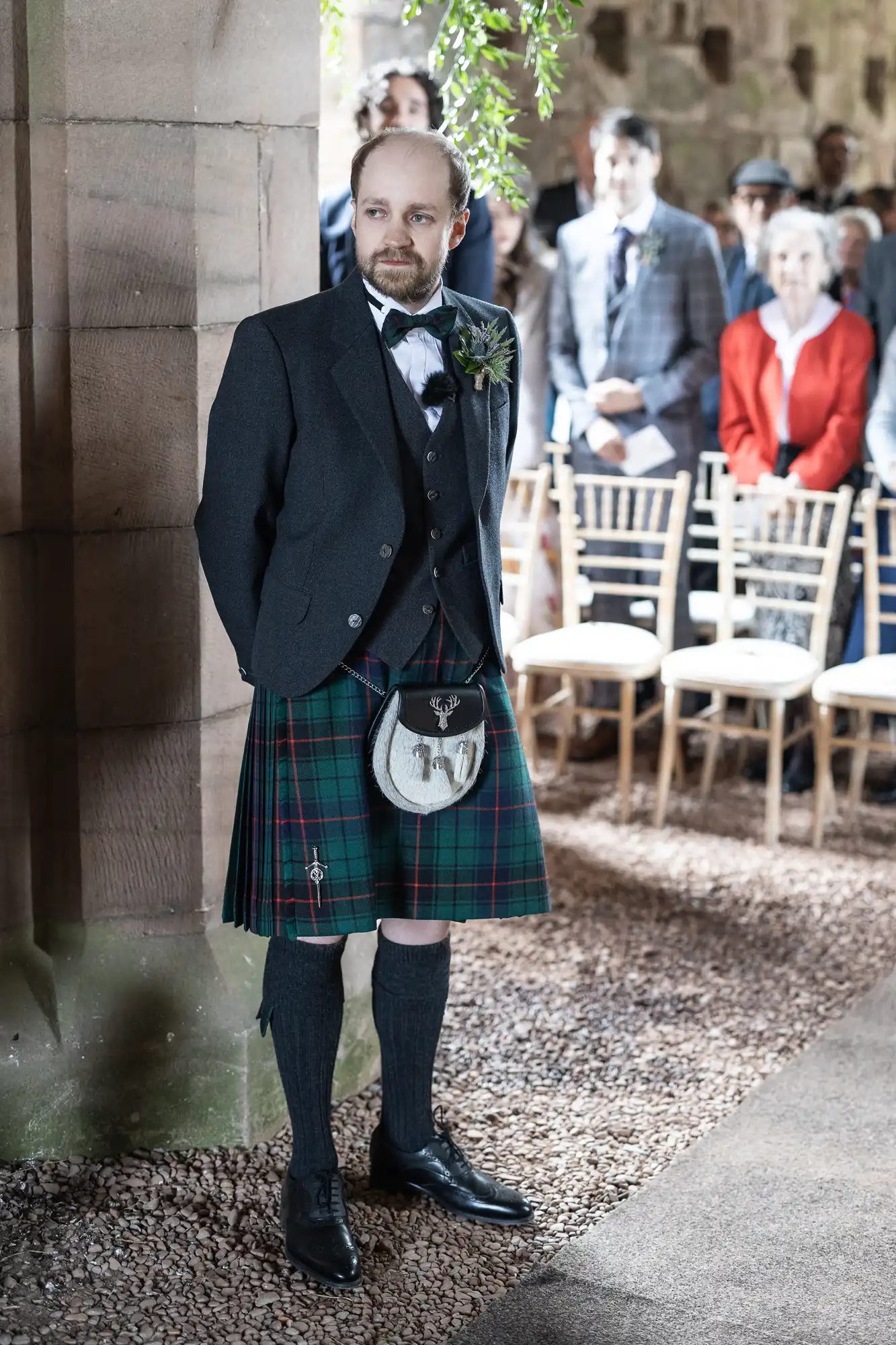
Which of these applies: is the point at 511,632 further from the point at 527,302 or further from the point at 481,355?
the point at 481,355

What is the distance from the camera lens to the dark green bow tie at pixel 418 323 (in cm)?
240

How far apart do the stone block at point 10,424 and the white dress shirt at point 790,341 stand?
3022 mm

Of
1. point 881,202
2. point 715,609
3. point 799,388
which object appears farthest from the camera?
point 881,202

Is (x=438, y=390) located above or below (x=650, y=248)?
below

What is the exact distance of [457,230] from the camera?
2.46 metres

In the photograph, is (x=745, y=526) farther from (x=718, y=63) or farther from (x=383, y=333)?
(x=718, y=63)

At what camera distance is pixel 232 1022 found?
296 cm

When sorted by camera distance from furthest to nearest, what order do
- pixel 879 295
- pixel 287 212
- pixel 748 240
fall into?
1. pixel 748 240
2. pixel 879 295
3. pixel 287 212

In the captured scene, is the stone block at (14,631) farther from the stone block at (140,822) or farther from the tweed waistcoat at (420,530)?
the tweed waistcoat at (420,530)

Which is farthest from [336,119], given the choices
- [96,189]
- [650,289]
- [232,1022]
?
[232,1022]

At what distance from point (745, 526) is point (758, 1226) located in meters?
2.89

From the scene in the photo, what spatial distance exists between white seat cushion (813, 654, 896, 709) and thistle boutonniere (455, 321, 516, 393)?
2.41m

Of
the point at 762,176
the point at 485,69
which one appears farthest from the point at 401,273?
the point at 762,176

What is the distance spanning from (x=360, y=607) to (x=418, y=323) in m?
0.39
